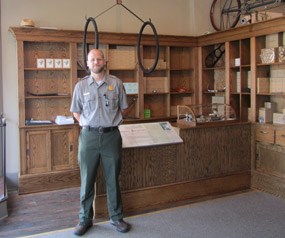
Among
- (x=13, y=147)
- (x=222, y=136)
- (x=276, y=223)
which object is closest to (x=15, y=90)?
(x=13, y=147)

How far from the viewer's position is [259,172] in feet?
16.6

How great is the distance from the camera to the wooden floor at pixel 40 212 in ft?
12.7

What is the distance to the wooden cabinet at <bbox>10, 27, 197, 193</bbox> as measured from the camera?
205 inches

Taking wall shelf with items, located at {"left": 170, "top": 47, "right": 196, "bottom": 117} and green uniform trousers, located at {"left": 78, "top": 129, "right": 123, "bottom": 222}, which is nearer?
green uniform trousers, located at {"left": 78, "top": 129, "right": 123, "bottom": 222}

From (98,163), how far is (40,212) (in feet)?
4.11

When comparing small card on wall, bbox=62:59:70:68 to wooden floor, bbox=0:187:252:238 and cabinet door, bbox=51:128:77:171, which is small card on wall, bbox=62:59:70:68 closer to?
cabinet door, bbox=51:128:77:171

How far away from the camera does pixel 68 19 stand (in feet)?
18.5

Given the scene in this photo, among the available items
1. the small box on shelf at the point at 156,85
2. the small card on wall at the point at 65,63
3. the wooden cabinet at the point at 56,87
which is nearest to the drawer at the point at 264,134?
the wooden cabinet at the point at 56,87

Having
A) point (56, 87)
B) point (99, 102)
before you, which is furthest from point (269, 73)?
point (56, 87)

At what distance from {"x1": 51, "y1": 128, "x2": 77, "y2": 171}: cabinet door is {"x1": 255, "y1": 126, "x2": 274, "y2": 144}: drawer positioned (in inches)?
109

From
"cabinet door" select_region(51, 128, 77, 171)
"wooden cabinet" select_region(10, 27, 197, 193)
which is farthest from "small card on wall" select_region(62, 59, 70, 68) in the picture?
"cabinet door" select_region(51, 128, 77, 171)

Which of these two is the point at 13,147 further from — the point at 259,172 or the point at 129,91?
the point at 259,172

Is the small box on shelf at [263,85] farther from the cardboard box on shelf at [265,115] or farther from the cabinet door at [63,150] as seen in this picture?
the cabinet door at [63,150]

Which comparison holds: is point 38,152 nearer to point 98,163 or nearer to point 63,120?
point 63,120
